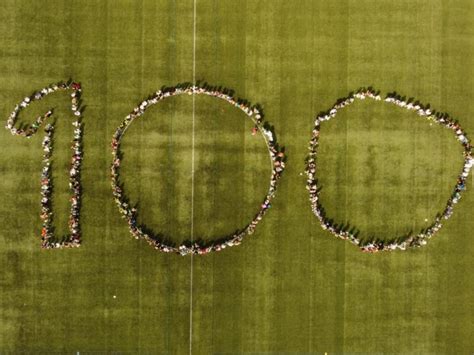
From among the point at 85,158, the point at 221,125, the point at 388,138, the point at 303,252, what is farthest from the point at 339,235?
the point at 85,158

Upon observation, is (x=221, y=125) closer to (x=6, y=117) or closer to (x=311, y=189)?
(x=311, y=189)

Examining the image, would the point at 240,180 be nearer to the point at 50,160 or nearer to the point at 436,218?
the point at 50,160

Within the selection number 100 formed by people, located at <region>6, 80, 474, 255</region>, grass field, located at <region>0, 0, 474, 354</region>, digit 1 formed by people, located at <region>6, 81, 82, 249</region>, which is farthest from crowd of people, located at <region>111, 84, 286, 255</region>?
digit 1 formed by people, located at <region>6, 81, 82, 249</region>

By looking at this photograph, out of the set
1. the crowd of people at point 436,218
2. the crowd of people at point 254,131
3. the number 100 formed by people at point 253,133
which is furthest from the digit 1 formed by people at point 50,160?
the crowd of people at point 436,218

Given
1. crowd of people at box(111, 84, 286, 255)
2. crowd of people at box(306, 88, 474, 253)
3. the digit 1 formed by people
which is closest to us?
the digit 1 formed by people

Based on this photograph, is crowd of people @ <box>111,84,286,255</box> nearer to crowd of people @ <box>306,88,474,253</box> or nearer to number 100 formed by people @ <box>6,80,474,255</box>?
number 100 formed by people @ <box>6,80,474,255</box>
